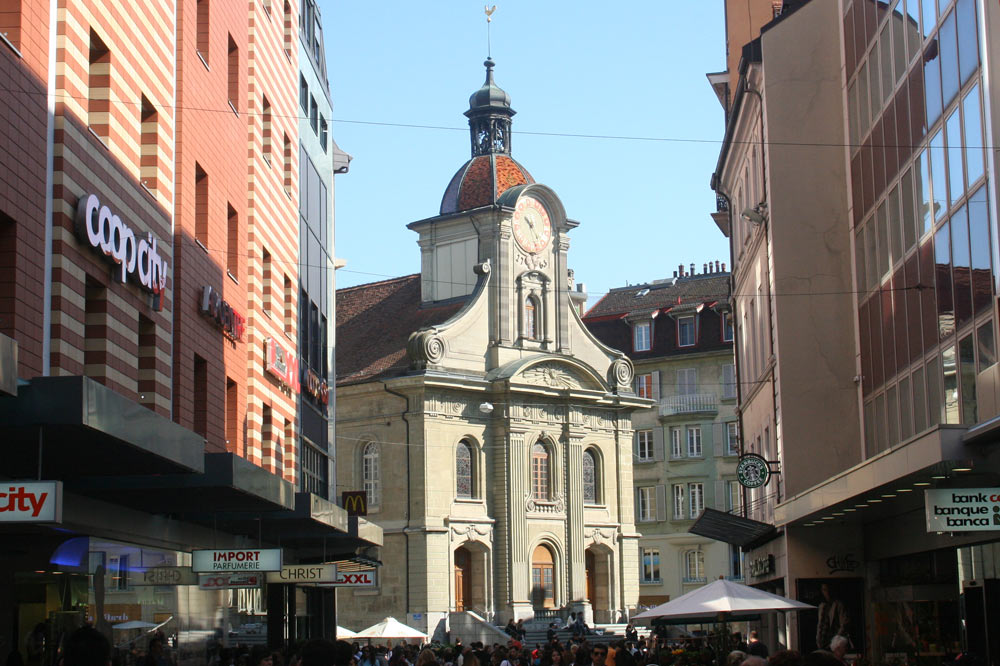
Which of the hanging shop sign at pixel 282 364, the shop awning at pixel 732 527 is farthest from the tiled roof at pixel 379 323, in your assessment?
the hanging shop sign at pixel 282 364

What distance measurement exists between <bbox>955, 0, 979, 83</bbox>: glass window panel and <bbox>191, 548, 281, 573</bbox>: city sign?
1144 cm

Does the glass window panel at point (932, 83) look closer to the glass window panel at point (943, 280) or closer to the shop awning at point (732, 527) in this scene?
the glass window panel at point (943, 280)

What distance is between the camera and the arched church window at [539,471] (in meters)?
65.4

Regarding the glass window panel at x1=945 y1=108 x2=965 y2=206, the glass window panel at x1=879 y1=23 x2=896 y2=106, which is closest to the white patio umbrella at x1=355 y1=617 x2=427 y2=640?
the glass window panel at x1=879 y1=23 x2=896 y2=106

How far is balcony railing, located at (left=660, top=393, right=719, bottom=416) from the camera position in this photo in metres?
76.6

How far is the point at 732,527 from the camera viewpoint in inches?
1312

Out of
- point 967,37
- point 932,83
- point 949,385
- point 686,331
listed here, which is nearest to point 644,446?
point 686,331

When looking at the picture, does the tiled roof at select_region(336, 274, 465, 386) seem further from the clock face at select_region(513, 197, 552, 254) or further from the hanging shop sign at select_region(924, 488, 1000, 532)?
the hanging shop sign at select_region(924, 488, 1000, 532)

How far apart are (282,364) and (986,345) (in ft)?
54.4

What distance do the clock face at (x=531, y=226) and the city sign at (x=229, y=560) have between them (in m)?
45.9

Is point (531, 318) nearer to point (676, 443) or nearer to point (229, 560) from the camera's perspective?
point (676, 443)

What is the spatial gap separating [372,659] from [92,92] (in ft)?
39.8

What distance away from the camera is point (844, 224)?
2919 cm

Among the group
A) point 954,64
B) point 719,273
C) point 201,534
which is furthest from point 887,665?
point 719,273
